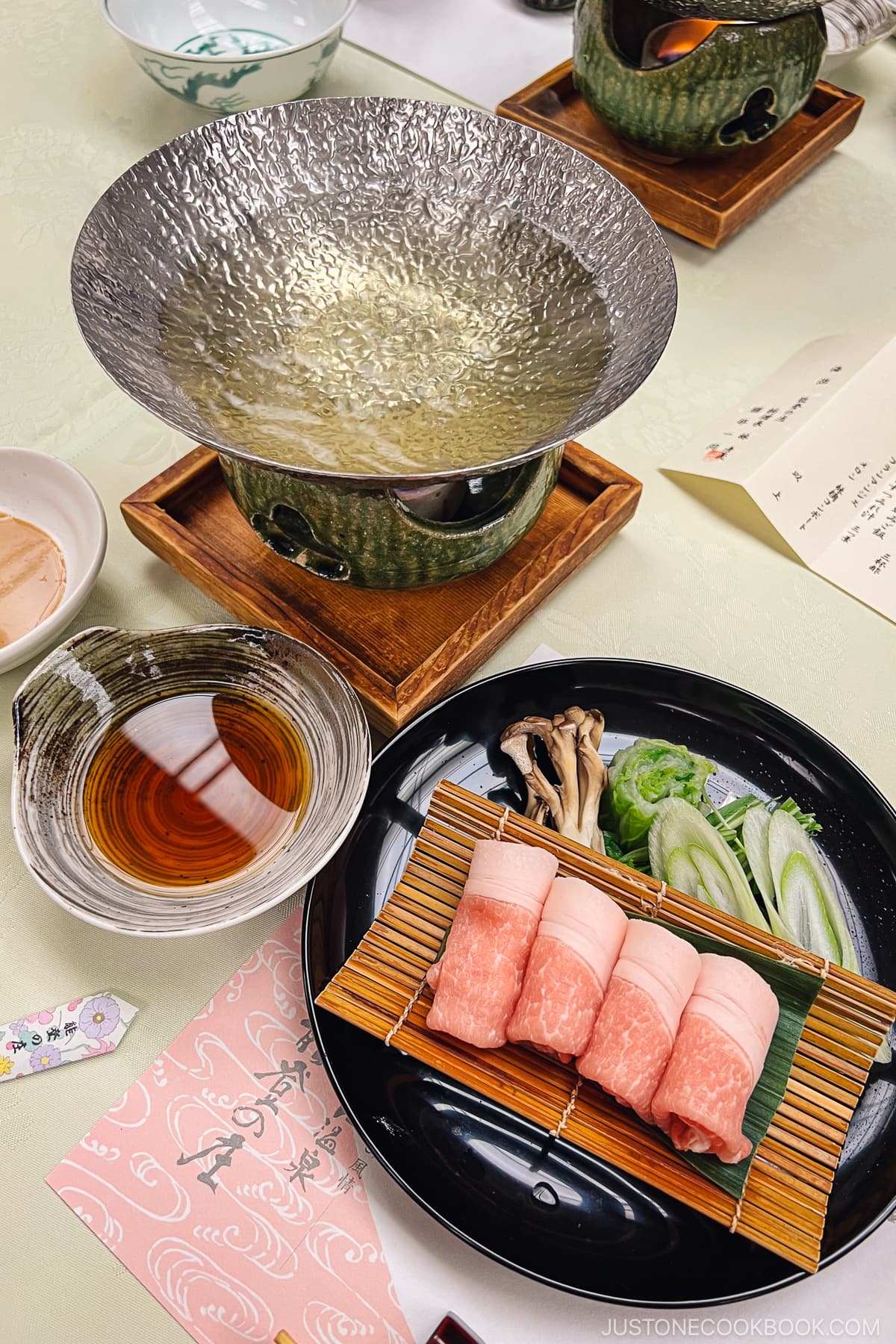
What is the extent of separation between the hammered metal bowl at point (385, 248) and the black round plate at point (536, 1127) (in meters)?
0.25

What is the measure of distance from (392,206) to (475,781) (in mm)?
493

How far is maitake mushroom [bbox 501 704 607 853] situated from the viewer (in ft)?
2.73

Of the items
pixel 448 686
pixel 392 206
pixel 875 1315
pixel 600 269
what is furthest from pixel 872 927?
pixel 392 206

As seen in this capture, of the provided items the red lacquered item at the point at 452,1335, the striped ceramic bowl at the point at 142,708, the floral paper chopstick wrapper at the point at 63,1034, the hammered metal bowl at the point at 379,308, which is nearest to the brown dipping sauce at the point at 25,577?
the striped ceramic bowl at the point at 142,708

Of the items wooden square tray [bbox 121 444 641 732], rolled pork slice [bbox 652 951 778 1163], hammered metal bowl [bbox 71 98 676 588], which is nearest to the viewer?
rolled pork slice [bbox 652 951 778 1163]

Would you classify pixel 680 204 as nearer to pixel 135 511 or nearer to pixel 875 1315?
pixel 135 511

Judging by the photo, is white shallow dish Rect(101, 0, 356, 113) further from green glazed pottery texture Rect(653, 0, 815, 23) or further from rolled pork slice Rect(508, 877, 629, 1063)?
rolled pork slice Rect(508, 877, 629, 1063)

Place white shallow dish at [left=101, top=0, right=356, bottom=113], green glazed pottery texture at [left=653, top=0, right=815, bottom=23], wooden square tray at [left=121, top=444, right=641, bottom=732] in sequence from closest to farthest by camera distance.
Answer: wooden square tray at [left=121, top=444, right=641, bottom=732] → green glazed pottery texture at [left=653, top=0, right=815, bottom=23] → white shallow dish at [left=101, top=0, right=356, bottom=113]

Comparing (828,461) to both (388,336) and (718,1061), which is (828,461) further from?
(718,1061)

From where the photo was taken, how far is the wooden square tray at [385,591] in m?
0.91

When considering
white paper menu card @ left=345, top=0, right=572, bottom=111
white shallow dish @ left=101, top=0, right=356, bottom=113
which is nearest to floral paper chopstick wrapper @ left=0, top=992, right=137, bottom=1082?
white shallow dish @ left=101, top=0, right=356, bottom=113

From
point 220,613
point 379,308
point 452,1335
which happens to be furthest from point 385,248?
point 452,1335

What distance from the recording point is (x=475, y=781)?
87 centimetres

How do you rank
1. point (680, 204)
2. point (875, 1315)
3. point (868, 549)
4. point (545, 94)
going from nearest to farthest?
1. point (875, 1315)
2. point (868, 549)
3. point (680, 204)
4. point (545, 94)
